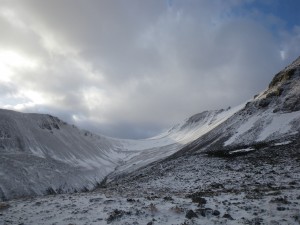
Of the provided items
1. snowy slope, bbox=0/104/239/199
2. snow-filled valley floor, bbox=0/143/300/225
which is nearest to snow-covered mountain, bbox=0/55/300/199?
snowy slope, bbox=0/104/239/199

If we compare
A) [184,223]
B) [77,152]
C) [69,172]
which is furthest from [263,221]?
[77,152]

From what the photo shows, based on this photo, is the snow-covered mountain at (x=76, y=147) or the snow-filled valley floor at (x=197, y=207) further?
the snow-covered mountain at (x=76, y=147)

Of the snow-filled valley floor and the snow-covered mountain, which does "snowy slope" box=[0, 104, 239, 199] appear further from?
the snow-filled valley floor

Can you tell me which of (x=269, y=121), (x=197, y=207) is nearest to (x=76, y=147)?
(x=269, y=121)

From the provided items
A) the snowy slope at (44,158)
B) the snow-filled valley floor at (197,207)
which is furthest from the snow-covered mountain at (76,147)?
the snow-filled valley floor at (197,207)

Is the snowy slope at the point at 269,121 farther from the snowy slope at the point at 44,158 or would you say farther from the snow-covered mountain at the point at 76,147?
the snowy slope at the point at 44,158

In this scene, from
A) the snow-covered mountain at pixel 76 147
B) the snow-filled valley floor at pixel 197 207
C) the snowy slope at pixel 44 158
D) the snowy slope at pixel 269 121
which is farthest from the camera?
the snowy slope at pixel 44 158

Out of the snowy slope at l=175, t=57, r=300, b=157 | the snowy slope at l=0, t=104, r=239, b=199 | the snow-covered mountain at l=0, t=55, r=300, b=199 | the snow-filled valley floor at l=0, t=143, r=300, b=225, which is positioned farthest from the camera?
the snowy slope at l=0, t=104, r=239, b=199

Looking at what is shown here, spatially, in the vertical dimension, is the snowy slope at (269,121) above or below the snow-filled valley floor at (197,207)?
above

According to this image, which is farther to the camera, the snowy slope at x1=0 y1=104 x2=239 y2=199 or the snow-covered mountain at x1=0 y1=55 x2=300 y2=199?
the snowy slope at x1=0 y1=104 x2=239 y2=199

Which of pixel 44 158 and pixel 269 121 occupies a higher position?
pixel 44 158

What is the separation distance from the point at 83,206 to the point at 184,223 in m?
8.33

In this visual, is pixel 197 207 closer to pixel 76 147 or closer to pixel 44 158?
pixel 44 158

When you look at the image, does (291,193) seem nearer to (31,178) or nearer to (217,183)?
(217,183)
